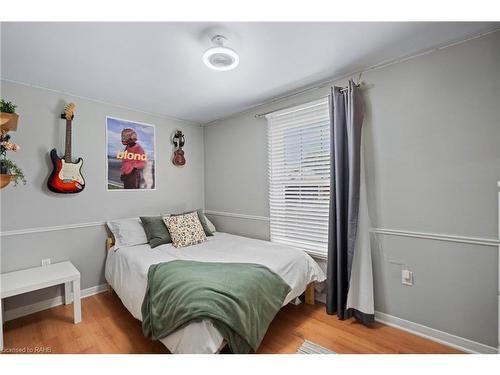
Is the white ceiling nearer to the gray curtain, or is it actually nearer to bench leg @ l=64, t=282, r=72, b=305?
the gray curtain

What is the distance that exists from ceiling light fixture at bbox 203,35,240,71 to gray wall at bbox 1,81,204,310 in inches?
72.3

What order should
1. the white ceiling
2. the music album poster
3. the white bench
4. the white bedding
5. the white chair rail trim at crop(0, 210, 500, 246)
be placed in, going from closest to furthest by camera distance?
the white ceiling, the white chair rail trim at crop(0, 210, 500, 246), the white bench, the white bedding, the music album poster

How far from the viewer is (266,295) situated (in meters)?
1.75

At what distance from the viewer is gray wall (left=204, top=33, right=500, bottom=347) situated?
5.32 feet

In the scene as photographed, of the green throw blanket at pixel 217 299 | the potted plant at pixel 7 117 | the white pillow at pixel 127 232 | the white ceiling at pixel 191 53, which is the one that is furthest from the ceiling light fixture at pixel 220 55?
the white pillow at pixel 127 232

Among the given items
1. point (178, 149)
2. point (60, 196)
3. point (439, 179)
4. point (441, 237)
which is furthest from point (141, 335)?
point (439, 179)

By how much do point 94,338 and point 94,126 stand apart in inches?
87.9

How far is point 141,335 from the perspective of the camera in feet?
6.35

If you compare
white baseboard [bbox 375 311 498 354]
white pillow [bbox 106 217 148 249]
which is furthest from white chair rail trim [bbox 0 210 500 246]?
white baseboard [bbox 375 311 498 354]

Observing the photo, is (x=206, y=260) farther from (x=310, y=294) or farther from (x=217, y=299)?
(x=310, y=294)

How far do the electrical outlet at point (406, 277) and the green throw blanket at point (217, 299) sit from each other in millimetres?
989

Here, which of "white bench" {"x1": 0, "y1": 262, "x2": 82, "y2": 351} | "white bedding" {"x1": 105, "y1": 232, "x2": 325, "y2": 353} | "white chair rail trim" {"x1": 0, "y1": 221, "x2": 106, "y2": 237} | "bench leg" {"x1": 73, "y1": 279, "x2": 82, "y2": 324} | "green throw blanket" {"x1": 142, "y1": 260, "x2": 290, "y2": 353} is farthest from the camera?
"white chair rail trim" {"x1": 0, "y1": 221, "x2": 106, "y2": 237}

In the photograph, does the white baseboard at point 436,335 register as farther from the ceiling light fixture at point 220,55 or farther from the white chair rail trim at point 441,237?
the ceiling light fixture at point 220,55
